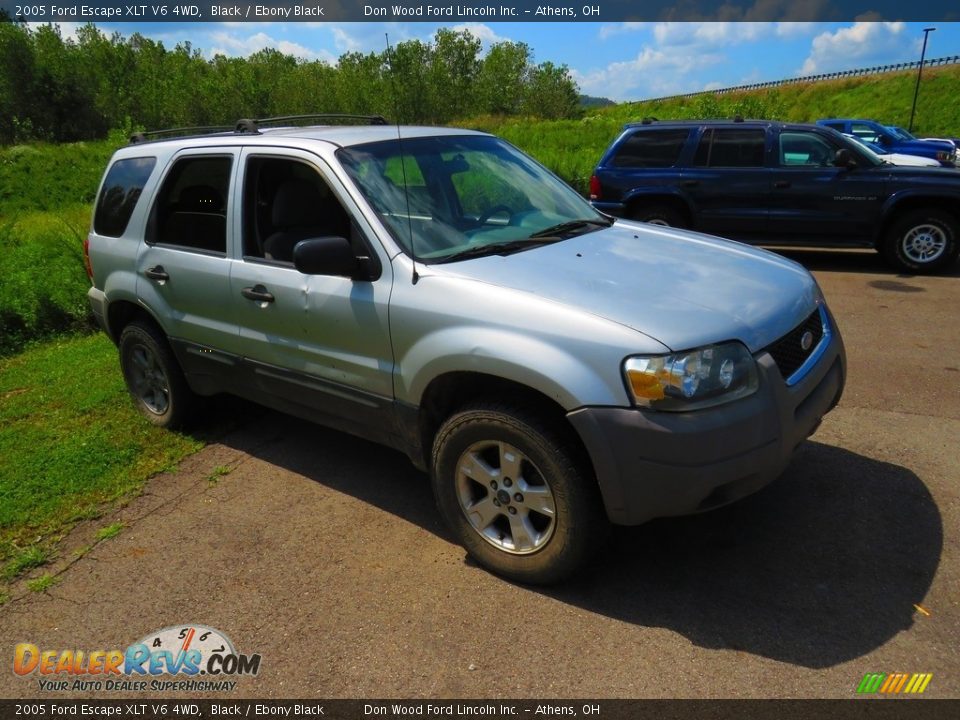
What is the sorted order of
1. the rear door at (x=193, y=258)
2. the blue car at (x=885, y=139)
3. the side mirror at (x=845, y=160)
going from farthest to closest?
the blue car at (x=885, y=139) → the side mirror at (x=845, y=160) → the rear door at (x=193, y=258)

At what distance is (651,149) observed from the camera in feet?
33.6

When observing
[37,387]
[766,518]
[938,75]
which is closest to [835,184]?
[766,518]

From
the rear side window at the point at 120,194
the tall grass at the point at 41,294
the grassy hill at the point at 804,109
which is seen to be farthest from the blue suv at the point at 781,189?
the grassy hill at the point at 804,109

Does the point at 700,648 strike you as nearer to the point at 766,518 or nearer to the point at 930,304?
the point at 766,518

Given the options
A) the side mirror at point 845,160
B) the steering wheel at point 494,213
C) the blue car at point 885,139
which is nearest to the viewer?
the steering wheel at point 494,213

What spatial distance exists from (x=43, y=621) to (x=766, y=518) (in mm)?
3326

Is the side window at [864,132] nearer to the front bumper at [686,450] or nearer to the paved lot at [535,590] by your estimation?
the paved lot at [535,590]

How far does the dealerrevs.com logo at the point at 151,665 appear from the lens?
2.84m

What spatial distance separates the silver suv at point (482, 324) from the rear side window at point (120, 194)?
0.08 feet

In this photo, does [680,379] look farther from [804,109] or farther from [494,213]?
[804,109]

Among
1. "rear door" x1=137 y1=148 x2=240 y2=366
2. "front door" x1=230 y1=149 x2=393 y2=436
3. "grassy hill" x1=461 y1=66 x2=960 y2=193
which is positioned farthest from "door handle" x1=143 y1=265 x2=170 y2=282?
"grassy hill" x1=461 y1=66 x2=960 y2=193

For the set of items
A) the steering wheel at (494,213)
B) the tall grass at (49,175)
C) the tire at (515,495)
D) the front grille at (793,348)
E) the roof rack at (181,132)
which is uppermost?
the roof rack at (181,132)
